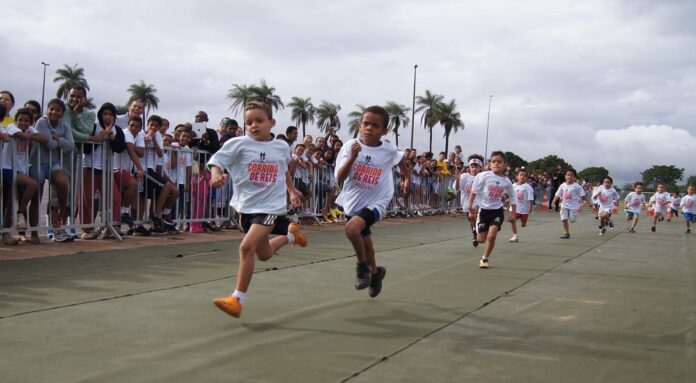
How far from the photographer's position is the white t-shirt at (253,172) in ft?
15.8

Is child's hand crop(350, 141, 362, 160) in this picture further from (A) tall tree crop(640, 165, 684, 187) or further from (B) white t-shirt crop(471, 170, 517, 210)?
(A) tall tree crop(640, 165, 684, 187)

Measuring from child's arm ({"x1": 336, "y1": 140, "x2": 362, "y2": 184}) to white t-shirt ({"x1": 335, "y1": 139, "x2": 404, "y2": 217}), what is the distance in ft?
0.18

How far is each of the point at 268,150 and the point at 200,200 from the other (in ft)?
22.1

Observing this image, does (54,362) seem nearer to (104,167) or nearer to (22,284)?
(22,284)

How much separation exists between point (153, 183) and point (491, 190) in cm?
561

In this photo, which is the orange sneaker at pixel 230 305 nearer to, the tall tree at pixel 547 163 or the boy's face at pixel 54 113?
the boy's face at pixel 54 113

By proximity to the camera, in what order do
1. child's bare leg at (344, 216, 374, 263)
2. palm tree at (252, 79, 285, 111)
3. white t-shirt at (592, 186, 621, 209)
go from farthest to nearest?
palm tree at (252, 79, 285, 111)
white t-shirt at (592, 186, 621, 209)
child's bare leg at (344, 216, 374, 263)

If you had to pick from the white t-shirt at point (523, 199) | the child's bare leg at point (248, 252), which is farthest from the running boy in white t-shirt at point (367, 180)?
the white t-shirt at point (523, 199)

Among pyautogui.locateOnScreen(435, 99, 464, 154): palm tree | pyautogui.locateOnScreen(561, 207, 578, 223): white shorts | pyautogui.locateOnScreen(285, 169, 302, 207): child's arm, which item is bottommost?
pyautogui.locateOnScreen(561, 207, 578, 223): white shorts

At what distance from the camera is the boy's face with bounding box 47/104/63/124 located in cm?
829

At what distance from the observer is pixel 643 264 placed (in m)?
9.01

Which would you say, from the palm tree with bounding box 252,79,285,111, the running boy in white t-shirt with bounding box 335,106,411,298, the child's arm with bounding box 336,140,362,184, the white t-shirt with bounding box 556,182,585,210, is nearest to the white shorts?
the white t-shirt with bounding box 556,182,585,210

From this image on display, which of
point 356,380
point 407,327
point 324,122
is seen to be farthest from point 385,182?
point 324,122

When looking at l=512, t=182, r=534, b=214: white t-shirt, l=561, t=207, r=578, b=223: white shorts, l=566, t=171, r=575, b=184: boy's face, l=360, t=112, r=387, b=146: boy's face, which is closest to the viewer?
l=360, t=112, r=387, b=146: boy's face
